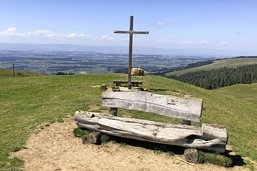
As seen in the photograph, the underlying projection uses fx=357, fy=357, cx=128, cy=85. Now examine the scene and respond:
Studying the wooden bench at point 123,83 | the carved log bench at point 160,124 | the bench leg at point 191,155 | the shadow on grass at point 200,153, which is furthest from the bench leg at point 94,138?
the wooden bench at point 123,83

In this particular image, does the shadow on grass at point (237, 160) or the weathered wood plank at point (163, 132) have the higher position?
the weathered wood plank at point (163, 132)

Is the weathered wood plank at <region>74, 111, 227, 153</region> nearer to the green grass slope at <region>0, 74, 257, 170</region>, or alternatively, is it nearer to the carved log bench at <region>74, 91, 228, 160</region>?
the carved log bench at <region>74, 91, 228, 160</region>

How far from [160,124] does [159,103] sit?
124 centimetres

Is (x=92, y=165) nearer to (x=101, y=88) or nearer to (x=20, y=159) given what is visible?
(x=20, y=159)

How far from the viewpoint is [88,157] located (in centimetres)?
1418

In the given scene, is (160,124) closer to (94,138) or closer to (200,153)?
(200,153)

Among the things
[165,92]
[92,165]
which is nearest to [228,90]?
[165,92]

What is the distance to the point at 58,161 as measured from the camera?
13.6m

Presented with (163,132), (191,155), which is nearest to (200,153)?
(191,155)

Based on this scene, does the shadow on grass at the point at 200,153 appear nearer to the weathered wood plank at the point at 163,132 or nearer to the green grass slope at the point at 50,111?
the weathered wood plank at the point at 163,132

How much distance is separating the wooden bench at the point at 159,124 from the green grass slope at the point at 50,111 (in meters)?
3.09

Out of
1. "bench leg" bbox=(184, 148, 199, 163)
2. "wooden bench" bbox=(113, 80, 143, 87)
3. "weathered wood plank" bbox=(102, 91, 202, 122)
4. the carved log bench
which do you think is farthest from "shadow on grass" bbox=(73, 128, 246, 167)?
"wooden bench" bbox=(113, 80, 143, 87)

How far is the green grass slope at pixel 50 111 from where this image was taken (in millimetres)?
16730

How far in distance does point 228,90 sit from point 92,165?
116 meters
